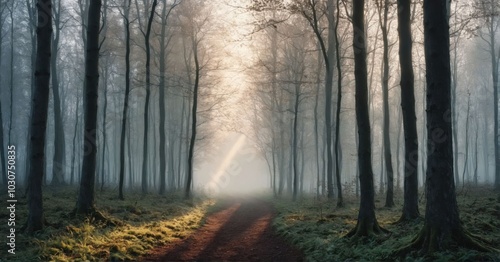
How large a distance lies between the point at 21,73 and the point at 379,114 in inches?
1469

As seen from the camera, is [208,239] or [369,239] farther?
[208,239]

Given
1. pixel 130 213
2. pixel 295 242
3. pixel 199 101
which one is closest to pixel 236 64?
pixel 199 101

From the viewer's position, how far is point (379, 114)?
3803cm

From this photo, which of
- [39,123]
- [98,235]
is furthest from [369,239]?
[39,123]

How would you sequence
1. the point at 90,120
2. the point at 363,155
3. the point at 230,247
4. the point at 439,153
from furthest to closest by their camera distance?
the point at 90,120
the point at 230,247
the point at 363,155
the point at 439,153

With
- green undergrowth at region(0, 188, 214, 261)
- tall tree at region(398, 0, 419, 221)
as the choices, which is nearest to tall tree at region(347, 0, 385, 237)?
tall tree at region(398, 0, 419, 221)

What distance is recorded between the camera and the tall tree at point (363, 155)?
28.1ft

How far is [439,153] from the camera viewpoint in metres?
6.28

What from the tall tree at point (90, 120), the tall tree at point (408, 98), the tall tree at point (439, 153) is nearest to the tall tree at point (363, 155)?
A: the tall tree at point (408, 98)

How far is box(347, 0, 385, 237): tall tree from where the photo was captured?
8.57m

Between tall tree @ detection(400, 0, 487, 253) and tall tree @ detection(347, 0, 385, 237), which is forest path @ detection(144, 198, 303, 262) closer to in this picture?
tall tree @ detection(347, 0, 385, 237)

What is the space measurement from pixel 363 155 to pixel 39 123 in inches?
318

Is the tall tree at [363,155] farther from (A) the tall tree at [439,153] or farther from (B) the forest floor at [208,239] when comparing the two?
(A) the tall tree at [439,153]

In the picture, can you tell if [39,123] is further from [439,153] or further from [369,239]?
[439,153]
